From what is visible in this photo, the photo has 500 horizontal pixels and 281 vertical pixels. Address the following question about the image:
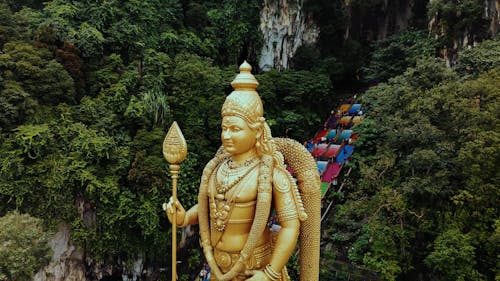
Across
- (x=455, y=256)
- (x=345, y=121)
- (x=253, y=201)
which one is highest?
(x=253, y=201)

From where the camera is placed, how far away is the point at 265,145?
11.9ft

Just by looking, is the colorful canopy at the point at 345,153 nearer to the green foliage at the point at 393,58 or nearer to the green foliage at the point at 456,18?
the green foliage at the point at 456,18

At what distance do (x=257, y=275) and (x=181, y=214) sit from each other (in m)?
0.94

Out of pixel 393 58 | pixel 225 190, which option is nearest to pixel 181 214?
pixel 225 190

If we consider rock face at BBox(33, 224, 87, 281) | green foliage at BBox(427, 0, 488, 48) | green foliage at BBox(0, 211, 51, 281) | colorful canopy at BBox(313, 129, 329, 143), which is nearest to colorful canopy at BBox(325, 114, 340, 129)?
colorful canopy at BBox(313, 129, 329, 143)

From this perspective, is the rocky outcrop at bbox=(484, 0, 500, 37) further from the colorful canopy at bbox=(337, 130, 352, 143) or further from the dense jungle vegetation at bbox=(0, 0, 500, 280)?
the colorful canopy at bbox=(337, 130, 352, 143)

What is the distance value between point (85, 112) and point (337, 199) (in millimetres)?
8566

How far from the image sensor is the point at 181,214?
376cm

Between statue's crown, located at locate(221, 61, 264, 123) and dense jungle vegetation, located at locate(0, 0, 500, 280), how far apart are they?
657cm

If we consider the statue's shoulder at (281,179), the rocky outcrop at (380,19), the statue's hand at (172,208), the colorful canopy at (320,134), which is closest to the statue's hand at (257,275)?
the statue's shoulder at (281,179)

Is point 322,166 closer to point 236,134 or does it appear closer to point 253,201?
point 253,201

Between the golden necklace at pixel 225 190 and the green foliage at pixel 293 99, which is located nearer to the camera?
the golden necklace at pixel 225 190

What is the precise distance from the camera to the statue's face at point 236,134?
3504 mm

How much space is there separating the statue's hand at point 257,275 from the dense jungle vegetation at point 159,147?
6374 mm
